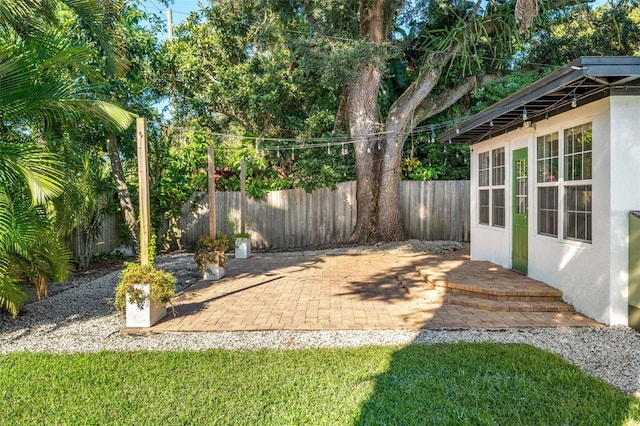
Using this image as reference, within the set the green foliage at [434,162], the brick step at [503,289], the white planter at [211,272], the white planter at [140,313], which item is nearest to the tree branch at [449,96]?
the green foliage at [434,162]

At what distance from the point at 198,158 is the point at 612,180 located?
37.1 feet

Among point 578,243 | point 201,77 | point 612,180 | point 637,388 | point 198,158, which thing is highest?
point 201,77

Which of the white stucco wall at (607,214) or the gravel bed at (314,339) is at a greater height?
the white stucco wall at (607,214)

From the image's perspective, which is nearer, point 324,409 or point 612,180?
point 324,409

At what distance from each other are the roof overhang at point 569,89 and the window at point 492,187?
982 millimetres

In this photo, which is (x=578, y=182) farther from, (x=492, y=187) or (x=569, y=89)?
(x=492, y=187)

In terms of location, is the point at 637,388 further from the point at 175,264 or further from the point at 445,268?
the point at 175,264

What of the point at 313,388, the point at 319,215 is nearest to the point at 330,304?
the point at 313,388

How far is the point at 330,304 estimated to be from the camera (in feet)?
20.1

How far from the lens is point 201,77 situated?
14.0 metres

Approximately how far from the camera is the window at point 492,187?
7961mm

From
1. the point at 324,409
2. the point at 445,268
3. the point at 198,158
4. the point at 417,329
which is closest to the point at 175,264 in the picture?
the point at 198,158

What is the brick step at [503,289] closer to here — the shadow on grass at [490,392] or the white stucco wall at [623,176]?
the white stucco wall at [623,176]

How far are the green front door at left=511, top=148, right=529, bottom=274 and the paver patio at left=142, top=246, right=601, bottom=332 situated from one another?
410 mm
